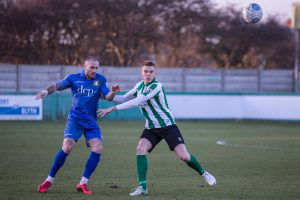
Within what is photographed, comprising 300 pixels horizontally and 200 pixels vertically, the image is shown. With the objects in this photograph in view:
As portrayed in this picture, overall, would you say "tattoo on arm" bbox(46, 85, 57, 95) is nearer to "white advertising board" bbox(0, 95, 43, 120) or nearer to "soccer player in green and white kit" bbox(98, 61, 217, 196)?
"soccer player in green and white kit" bbox(98, 61, 217, 196)

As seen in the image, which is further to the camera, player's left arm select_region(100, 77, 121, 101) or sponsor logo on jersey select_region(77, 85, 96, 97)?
sponsor logo on jersey select_region(77, 85, 96, 97)

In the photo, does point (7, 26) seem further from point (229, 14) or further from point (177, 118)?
point (229, 14)

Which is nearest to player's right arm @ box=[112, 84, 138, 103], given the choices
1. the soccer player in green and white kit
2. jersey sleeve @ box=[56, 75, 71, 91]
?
the soccer player in green and white kit

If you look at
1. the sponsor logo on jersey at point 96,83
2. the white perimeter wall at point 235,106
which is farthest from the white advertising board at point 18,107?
the sponsor logo on jersey at point 96,83

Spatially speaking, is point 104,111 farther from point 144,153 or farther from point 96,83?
point 144,153

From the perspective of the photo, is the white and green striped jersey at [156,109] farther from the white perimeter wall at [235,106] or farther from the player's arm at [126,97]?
the white perimeter wall at [235,106]

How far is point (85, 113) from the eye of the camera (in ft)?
33.1

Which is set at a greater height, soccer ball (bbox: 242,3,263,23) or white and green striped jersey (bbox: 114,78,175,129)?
soccer ball (bbox: 242,3,263,23)

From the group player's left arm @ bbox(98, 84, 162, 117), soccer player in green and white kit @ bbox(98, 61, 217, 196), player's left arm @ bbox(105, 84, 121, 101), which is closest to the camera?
player's left arm @ bbox(98, 84, 162, 117)

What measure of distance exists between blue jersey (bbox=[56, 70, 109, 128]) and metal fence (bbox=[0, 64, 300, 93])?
67.4 feet

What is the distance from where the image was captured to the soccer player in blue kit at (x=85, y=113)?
9.99 meters

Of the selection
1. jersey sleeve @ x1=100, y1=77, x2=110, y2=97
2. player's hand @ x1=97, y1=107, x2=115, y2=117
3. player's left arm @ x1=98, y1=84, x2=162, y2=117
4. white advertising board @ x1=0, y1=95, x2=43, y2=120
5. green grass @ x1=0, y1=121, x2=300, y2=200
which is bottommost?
green grass @ x1=0, y1=121, x2=300, y2=200

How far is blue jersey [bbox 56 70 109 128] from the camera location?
10.1m

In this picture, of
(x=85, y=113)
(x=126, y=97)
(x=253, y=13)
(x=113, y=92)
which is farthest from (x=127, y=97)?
(x=253, y=13)
